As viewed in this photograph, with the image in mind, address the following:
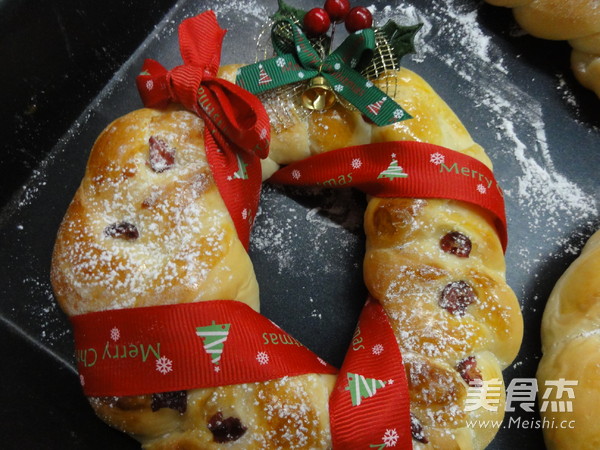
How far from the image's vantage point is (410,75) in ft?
3.94

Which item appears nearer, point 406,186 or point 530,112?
point 406,186

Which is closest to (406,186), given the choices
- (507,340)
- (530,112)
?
(507,340)

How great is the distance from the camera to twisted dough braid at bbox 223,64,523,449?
980 millimetres

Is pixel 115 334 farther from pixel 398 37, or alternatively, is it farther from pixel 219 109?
pixel 398 37

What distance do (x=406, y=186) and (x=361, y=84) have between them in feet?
0.71

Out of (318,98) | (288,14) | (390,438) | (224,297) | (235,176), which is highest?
(288,14)

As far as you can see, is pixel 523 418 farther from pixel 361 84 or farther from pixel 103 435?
pixel 103 435

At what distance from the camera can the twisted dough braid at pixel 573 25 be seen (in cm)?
134

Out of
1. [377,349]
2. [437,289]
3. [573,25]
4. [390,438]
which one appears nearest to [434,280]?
[437,289]

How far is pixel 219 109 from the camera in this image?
3.51ft

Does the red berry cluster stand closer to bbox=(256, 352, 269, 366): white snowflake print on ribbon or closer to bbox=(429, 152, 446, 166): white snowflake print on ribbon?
bbox=(429, 152, 446, 166): white snowflake print on ribbon

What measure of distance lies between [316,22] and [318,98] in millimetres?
157

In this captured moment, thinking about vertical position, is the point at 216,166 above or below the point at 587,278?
above

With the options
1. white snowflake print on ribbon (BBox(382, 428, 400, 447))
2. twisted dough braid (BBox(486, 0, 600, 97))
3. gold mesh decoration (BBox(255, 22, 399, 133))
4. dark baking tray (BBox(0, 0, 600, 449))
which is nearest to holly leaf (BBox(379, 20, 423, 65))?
gold mesh decoration (BBox(255, 22, 399, 133))
